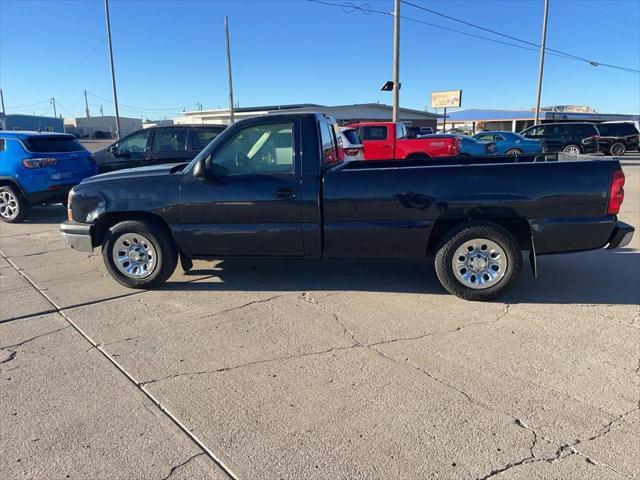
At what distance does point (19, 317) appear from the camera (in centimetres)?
460

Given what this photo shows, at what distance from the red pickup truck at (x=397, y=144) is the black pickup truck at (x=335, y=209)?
1072 cm

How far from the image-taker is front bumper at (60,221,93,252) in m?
5.27

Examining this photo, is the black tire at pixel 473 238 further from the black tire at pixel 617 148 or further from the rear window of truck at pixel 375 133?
the black tire at pixel 617 148

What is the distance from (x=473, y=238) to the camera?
4707 mm

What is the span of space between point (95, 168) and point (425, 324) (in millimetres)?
8259

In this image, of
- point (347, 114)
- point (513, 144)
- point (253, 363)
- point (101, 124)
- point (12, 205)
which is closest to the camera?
point (253, 363)

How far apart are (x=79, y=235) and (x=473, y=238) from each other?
4.13m

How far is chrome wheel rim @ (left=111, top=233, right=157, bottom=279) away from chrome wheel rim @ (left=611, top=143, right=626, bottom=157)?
27.5 meters

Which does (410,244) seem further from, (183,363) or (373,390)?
(183,363)

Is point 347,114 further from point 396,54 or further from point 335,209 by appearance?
point 335,209

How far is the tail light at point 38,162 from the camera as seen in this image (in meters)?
9.02

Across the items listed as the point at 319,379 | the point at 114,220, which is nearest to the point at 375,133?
the point at 114,220

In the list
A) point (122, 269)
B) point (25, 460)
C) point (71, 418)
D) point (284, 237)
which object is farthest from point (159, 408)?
point (122, 269)

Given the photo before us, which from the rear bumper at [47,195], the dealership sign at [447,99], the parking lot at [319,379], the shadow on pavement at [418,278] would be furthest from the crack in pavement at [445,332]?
the dealership sign at [447,99]
